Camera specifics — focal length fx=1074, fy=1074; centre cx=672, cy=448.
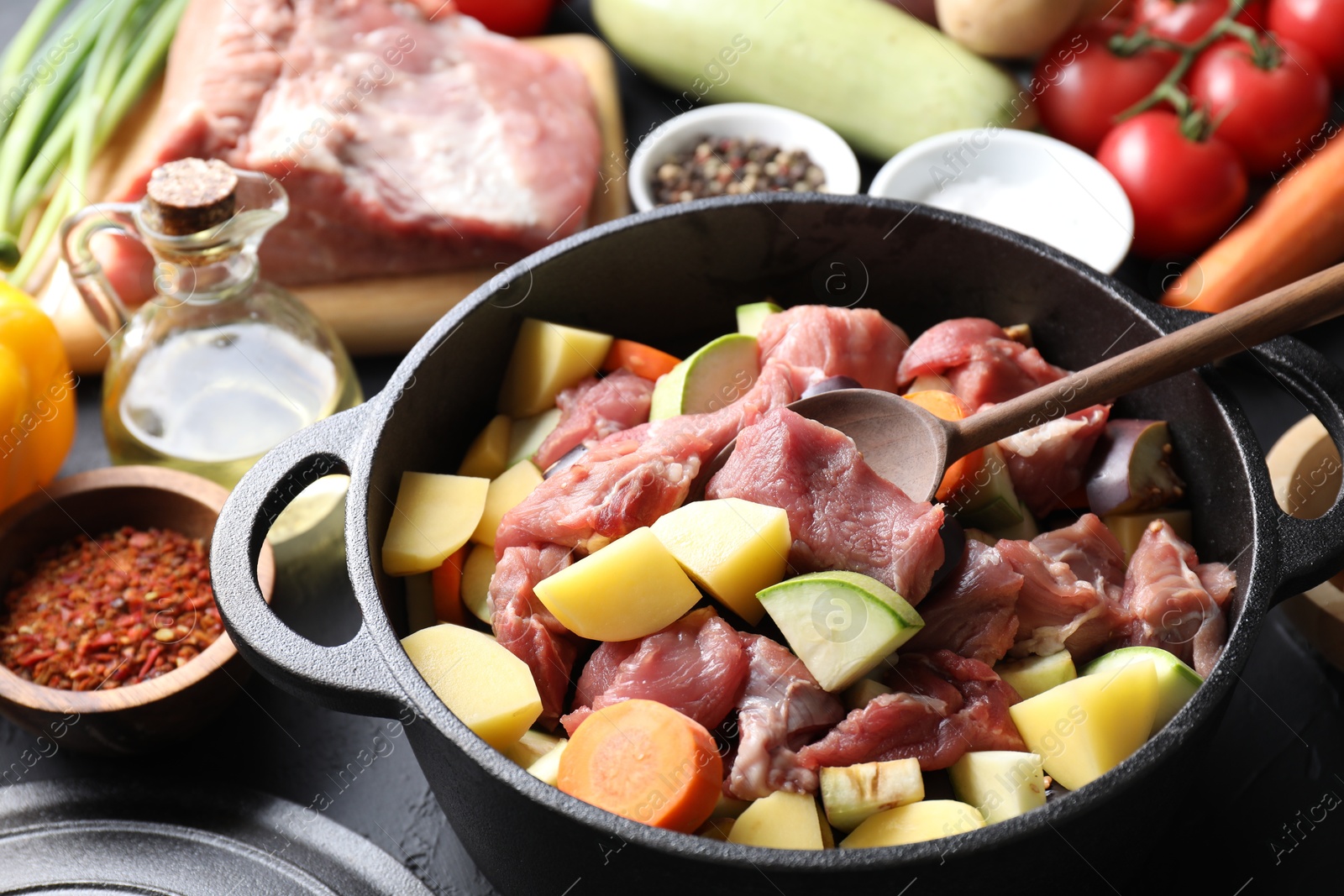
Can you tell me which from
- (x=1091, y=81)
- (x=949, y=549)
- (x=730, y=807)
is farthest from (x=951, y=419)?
(x=1091, y=81)

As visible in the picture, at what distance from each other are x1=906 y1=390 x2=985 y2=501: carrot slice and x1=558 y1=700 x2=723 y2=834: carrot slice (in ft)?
1.95

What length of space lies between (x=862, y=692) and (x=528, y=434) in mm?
854

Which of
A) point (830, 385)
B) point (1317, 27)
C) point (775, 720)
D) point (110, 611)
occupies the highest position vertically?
point (1317, 27)

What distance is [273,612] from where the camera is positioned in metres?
1.56

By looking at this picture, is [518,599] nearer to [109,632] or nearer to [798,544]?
[798,544]

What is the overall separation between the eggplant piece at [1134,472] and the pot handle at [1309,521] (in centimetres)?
23

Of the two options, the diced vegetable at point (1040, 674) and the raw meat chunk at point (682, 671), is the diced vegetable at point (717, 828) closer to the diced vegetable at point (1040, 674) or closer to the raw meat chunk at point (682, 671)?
the raw meat chunk at point (682, 671)

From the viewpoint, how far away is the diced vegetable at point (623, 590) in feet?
5.27

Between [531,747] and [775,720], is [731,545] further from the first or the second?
[531,747]

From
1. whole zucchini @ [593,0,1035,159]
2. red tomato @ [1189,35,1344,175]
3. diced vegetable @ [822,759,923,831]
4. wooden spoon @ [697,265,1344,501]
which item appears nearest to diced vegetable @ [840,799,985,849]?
diced vegetable @ [822,759,923,831]

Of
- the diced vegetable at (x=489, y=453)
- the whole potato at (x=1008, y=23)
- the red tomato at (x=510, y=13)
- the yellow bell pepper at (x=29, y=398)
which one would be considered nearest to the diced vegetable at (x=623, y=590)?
the diced vegetable at (x=489, y=453)

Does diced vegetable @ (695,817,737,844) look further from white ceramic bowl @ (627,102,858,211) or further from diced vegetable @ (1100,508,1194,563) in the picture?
white ceramic bowl @ (627,102,858,211)

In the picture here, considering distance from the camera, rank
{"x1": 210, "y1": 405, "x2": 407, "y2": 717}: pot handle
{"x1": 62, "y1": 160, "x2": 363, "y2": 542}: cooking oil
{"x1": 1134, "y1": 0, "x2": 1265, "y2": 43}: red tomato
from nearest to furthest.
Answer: {"x1": 210, "y1": 405, "x2": 407, "y2": 717}: pot handle < {"x1": 62, "y1": 160, "x2": 363, "y2": 542}: cooking oil < {"x1": 1134, "y1": 0, "x2": 1265, "y2": 43}: red tomato

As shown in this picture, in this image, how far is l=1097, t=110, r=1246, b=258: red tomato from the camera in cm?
282
